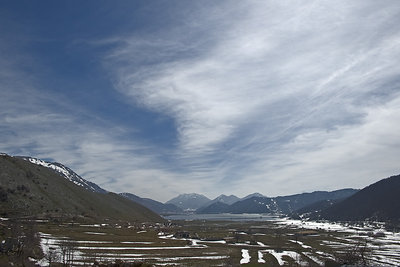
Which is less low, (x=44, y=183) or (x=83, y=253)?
(x=44, y=183)

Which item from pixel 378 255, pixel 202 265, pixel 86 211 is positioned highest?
pixel 86 211

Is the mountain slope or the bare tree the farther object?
the mountain slope

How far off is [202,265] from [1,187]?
127 metres

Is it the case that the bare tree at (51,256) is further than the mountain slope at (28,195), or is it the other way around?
the mountain slope at (28,195)

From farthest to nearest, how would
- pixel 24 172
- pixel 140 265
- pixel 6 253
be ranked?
pixel 24 172
pixel 6 253
pixel 140 265

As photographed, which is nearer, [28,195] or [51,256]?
[51,256]

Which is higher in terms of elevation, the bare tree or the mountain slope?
the mountain slope

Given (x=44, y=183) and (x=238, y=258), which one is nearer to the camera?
(x=238, y=258)

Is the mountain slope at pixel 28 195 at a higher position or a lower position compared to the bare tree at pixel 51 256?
higher

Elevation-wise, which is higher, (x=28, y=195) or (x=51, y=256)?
(x=28, y=195)

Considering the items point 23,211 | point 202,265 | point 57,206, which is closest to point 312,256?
point 202,265

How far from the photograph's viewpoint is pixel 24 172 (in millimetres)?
186875

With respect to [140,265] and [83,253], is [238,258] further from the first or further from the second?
[140,265]

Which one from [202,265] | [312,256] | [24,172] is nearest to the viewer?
[202,265]
